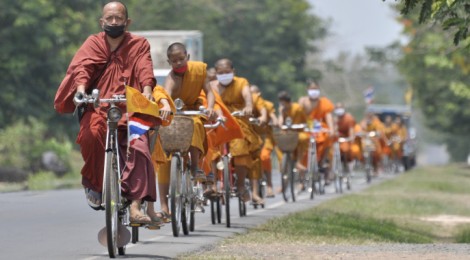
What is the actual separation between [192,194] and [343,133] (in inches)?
680

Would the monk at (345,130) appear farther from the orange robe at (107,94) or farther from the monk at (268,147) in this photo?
the orange robe at (107,94)

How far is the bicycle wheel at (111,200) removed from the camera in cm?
1152

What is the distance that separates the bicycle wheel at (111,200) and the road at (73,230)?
0.66 m

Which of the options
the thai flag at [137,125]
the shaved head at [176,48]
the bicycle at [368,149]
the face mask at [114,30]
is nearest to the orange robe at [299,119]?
the bicycle at [368,149]

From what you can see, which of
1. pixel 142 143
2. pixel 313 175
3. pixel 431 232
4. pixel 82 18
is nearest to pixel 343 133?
pixel 313 175

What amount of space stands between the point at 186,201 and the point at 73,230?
173 cm

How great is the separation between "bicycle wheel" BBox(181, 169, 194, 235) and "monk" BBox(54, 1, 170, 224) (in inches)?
107

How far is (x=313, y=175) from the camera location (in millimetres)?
26969

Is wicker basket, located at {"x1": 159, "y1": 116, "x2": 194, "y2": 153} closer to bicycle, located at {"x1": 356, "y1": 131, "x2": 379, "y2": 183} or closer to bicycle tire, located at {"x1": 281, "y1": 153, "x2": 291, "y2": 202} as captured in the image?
bicycle tire, located at {"x1": 281, "y1": 153, "x2": 291, "y2": 202}

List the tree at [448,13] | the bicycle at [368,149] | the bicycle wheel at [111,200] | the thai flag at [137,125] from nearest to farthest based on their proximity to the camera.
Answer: the bicycle wheel at [111,200] < the thai flag at [137,125] < the tree at [448,13] < the bicycle at [368,149]

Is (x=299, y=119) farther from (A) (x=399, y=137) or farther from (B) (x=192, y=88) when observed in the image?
(A) (x=399, y=137)

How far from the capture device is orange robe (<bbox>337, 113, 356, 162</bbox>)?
3192cm

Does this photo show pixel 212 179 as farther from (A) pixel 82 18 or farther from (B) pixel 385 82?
(B) pixel 385 82

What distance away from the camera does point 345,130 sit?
32.4m
